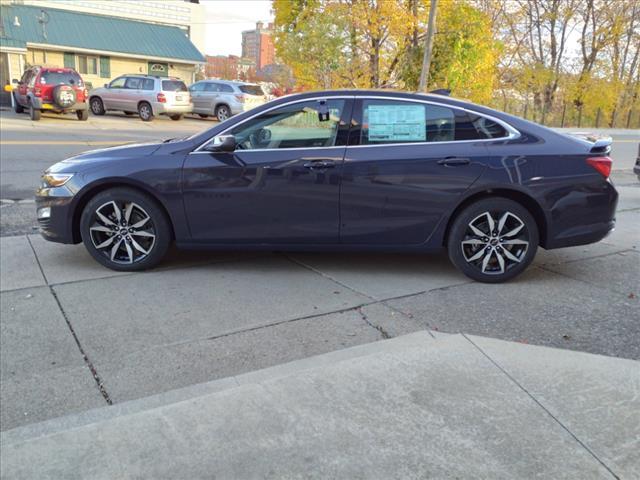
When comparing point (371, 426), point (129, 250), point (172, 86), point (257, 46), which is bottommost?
point (371, 426)

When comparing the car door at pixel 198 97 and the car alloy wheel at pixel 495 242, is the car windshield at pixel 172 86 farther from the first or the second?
the car alloy wheel at pixel 495 242

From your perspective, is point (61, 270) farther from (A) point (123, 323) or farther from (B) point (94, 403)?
(B) point (94, 403)

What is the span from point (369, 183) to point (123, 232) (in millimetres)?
2209

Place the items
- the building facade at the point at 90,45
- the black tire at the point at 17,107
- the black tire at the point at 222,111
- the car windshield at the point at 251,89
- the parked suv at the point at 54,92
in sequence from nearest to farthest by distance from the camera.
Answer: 1. the parked suv at the point at 54,92
2. the black tire at the point at 17,107
3. the car windshield at the point at 251,89
4. the black tire at the point at 222,111
5. the building facade at the point at 90,45

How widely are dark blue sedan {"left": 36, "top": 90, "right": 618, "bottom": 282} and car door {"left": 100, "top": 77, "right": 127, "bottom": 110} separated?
66.3 feet

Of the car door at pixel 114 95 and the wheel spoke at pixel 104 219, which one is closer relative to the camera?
the wheel spoke at pixel 104 219

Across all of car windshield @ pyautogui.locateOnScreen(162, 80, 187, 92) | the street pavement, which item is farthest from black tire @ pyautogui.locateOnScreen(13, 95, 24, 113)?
the street pavement

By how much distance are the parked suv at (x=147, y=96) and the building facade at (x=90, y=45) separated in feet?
30.6

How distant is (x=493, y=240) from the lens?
190 inches

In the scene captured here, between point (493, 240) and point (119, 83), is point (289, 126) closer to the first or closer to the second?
point (493, 240)

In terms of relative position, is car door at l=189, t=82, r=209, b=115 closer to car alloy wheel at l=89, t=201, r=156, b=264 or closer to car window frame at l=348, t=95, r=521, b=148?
car alloy wheel at l=89, t=201, r=156, b=264

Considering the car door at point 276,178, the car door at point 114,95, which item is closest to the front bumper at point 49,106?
the car door at point 114,95

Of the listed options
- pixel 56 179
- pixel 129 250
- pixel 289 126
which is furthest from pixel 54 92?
pixel 289 126

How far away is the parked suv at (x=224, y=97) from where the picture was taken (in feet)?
76.1
